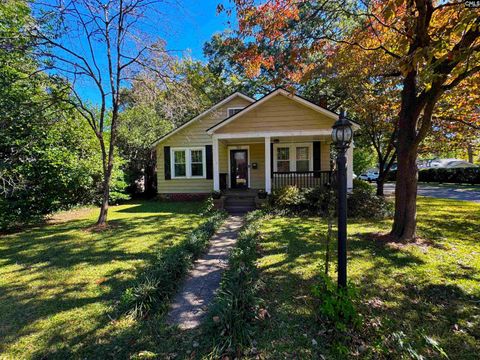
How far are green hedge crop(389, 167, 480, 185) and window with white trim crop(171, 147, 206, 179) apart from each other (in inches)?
790

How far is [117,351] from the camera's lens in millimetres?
2406

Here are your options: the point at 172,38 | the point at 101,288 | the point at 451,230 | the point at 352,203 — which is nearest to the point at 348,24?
the point at 172,38

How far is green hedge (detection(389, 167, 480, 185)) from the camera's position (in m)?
20.1

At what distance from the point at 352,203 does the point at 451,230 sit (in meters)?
2.84

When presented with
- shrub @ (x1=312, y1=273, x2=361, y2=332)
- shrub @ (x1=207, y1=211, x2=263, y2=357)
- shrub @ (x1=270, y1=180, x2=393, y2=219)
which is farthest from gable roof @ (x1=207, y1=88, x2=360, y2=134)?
shrub @ (x1=312, y1=273, x2=361, y2=332)

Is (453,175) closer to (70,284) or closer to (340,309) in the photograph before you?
(340,309)

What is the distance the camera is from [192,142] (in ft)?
42.3

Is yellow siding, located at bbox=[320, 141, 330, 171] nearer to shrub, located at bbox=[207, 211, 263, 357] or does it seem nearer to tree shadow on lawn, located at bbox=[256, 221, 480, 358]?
tree shadow on lawn, located at bbox=[256, 221, 480, 358]

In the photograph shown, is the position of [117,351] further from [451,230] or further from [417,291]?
[451,230]

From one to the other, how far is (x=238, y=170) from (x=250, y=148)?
4.36 ft

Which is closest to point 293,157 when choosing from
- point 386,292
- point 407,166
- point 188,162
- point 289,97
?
point 289,97

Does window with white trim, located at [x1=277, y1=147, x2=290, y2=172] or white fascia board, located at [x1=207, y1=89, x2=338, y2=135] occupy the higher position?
white fascia board, located at [x1=207, y1=89, x2=338, y2=135]

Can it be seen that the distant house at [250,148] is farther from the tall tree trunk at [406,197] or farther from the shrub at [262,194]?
the tall tree trunk at [406,197]

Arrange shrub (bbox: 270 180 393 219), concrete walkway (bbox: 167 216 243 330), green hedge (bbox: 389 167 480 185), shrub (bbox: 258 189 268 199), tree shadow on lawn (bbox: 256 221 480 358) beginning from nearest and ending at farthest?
tree shadow on lawn (bbox: 256 221 480 358), concrete walkway (bbox: 167 216 243 330), shrub (bbox: 270 180 393 219), shrub (bbox: 258 189 268 199), green hedge (bbox: 389 167 480 185)
